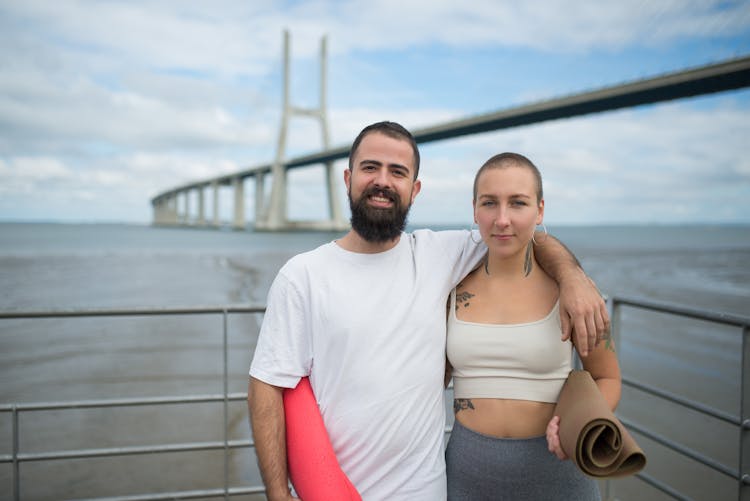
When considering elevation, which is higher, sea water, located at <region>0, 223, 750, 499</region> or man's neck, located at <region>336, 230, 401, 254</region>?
man's neck, located at <region>336, 230, 401, 254</region>

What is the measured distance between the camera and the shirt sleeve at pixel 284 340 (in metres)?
1.25

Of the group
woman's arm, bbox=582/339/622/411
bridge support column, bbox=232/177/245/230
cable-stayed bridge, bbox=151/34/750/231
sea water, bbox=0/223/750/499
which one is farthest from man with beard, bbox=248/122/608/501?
bridge support column, bbox=232/177/245/230

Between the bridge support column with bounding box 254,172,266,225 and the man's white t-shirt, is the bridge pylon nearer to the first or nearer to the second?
the bridge support column with bounding box 254,172,266,225

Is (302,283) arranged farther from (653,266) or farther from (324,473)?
(653,266)

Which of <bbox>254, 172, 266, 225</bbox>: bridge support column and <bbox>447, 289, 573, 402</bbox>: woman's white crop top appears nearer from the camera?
<bbox>447, 289, 573, 402</bbox>: woman's white crop top

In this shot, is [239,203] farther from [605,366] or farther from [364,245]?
[605,366]

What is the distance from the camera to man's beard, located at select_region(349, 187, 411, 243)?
1.32 metres

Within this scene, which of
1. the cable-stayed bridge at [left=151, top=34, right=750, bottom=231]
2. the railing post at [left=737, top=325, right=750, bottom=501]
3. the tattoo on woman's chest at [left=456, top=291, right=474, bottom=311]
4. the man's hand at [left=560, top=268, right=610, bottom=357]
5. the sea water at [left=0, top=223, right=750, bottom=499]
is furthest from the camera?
the cable-stayed bridge at [left=151, top=34, right=750, bottom=231]

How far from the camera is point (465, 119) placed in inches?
837

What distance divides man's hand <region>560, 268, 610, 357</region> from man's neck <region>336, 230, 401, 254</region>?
44cm

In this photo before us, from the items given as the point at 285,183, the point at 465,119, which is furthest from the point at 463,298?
the point at 285,183

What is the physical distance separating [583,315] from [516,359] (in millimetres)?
191

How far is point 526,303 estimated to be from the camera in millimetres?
1303

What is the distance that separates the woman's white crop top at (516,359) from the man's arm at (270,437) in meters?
0.45
